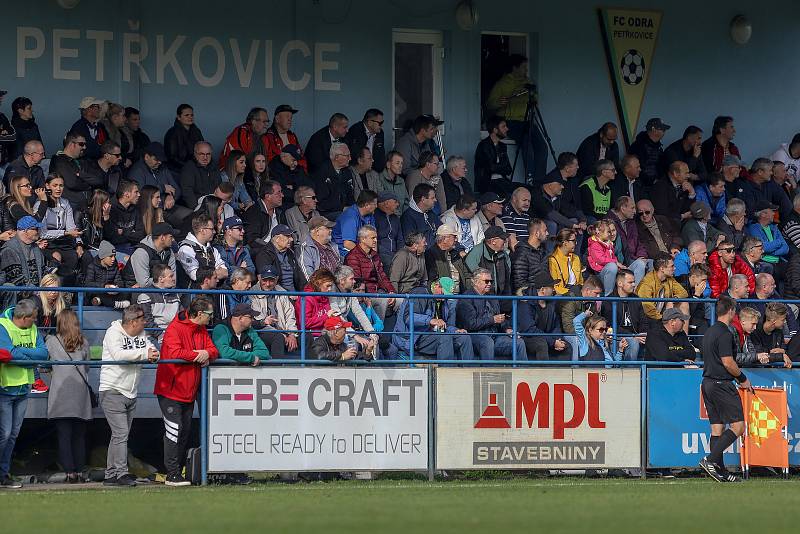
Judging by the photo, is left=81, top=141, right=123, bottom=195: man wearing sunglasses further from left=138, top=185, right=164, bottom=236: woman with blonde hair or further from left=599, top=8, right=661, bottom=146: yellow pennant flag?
left=599, top=8, right=661, bottom=146: yellow pennant flag

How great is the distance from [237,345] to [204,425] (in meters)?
0.97

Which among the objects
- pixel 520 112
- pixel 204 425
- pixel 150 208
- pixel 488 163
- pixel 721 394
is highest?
pixel 520 112

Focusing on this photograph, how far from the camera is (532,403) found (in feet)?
51.1

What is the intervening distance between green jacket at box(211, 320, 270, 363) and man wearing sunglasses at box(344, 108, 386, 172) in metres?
5.36

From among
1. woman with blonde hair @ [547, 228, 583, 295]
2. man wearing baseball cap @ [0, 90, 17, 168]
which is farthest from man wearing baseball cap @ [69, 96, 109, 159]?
woman with blonde hair @ [547, 228, 583, 295]

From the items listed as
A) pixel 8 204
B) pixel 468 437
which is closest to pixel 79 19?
pixel 8 204

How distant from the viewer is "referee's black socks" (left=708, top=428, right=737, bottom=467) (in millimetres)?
15242

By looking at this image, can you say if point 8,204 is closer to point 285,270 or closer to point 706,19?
point 285,270

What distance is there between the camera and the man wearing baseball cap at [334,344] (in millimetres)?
15227

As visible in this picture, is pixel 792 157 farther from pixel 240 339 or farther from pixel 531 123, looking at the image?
pixel 240 339

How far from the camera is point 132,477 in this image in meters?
14.7

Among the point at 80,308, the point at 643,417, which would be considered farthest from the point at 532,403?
the point at 80,308

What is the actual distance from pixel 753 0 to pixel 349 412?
1264 centimetres

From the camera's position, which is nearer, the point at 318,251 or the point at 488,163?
the point at 318,251
